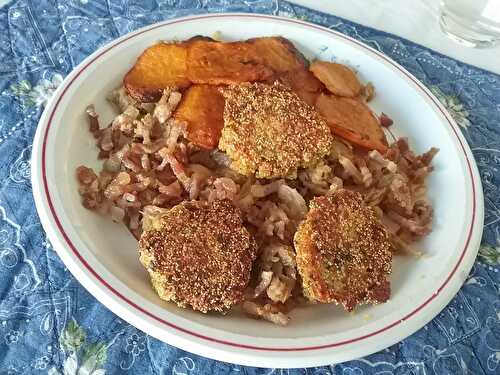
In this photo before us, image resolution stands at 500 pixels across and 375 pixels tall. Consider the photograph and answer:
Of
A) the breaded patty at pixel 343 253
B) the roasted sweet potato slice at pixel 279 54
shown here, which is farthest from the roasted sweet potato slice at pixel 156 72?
the breaded patty at pixel 343 253

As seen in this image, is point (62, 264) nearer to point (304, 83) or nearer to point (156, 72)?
point (156, 72)

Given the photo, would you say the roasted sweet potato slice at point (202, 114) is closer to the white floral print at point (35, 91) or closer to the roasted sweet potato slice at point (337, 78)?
the roasted sweet potato slice at point (337, 78)

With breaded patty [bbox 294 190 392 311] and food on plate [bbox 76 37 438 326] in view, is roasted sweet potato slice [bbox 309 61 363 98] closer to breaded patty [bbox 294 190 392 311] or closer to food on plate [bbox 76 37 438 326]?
food on plate [bbox 76 37 438 326]

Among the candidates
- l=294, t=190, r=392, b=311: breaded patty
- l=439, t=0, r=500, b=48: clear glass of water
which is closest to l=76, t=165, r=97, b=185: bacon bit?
l=294, t=190, r=392, b=311: breaded patty

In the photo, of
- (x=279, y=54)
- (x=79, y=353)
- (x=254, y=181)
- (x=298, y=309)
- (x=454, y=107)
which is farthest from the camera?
(x=454, y=107)

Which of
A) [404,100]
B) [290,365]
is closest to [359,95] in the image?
[404,100]

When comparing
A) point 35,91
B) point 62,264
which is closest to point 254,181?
point 62,264
